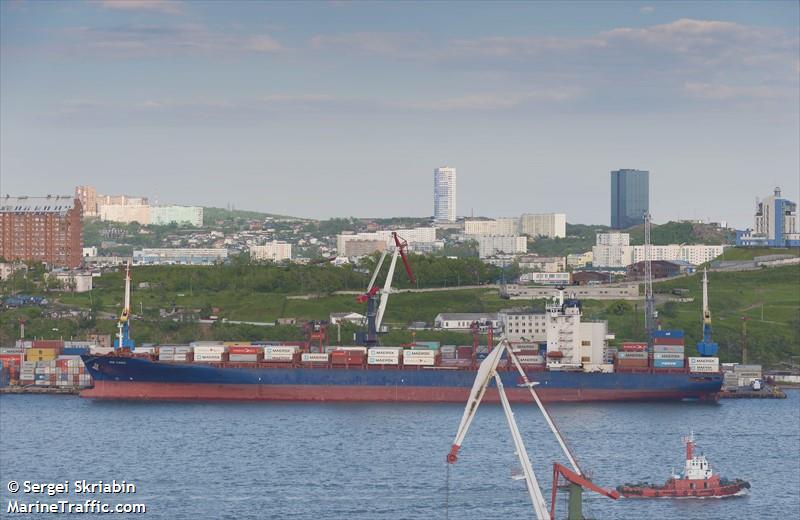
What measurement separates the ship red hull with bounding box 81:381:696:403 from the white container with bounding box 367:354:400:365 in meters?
1.54

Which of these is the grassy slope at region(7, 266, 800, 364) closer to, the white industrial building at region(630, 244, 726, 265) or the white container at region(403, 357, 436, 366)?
the white container at region(403, 357, 436, 366)

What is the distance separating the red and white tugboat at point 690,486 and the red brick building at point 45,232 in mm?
105487

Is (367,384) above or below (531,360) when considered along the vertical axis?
below

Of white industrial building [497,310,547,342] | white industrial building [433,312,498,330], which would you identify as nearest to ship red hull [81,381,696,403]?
white industrial building [497,310,547,342]

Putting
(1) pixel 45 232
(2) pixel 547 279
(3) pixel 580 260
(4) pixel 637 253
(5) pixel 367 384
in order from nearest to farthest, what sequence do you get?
(5) pixel 367 384 < (2) pixel 547 279 < (1) pixel 45 232 < (4) pixel 637 253 < (3) pixel 580 260

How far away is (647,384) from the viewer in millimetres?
77125

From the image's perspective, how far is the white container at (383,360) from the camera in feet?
255

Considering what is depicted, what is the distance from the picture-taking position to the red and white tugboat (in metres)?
48.0

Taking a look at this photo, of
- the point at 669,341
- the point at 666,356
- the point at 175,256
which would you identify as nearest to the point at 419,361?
the point at 666,356

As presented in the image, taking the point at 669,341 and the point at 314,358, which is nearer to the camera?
the point at 314,358

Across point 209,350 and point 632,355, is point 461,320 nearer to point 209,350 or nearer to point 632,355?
point 632,355

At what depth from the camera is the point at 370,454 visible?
186 feet

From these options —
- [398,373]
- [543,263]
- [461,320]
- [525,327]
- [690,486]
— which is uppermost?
[543,263]

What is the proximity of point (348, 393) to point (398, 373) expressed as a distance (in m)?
2.41
